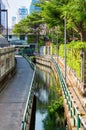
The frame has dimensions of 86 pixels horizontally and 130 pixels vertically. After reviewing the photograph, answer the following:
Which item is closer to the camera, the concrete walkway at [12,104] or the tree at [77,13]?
the concrete walkway at [12,104]

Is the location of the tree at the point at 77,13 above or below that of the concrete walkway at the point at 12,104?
above

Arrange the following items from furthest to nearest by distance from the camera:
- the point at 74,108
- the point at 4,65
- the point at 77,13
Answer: the point at 4,65, the point at 77,13, the point at 74,108

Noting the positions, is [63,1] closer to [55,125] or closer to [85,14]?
[85,14]

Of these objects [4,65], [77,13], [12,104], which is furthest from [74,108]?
[4,65]

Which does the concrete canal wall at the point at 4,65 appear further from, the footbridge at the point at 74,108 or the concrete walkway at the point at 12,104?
the footbridge at the point at 74,108

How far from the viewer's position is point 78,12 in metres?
26.2

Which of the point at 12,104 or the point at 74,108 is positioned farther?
the point at 12,104

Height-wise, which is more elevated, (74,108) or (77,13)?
(77,13)

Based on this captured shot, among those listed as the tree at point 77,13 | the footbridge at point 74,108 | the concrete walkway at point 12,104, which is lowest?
the concrete walkway at point 12,104

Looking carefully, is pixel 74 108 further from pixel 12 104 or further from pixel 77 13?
pixel 77 13

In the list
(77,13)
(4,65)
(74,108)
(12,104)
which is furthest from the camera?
(4,65)

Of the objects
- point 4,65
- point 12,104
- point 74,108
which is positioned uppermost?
point 4,65

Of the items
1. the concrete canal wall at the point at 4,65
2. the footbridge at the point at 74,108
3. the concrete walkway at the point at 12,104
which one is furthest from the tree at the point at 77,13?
the concrete walkway at the point at 12,104

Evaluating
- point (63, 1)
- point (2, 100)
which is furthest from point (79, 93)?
point (63, 1)
